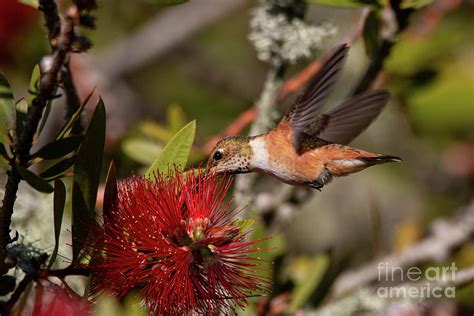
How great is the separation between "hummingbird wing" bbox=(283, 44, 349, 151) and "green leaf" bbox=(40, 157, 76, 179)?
20.4 inches

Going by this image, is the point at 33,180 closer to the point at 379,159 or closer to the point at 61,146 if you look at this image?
the point at 61,146

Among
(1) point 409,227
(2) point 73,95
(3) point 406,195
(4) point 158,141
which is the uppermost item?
(2) point 73,95

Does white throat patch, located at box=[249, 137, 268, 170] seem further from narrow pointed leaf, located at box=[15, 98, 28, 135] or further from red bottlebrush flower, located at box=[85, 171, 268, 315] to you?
narrow pointed leaf, located at box=[15, 98, 28, 135]

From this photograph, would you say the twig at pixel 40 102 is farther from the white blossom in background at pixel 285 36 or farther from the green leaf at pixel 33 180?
the white blossom in background at pixel 285 36

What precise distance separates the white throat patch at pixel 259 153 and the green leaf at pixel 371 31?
29cm

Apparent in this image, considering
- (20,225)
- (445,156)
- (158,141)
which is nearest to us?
(20,225)

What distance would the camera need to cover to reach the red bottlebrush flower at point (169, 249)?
1070 millimetres

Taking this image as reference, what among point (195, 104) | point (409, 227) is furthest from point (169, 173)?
point (195, 104)

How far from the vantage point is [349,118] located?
156cm

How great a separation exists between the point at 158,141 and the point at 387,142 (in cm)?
160

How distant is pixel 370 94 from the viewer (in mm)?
1480

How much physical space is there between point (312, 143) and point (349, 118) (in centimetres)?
11

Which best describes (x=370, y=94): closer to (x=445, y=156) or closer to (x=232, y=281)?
(x=232, y=281)

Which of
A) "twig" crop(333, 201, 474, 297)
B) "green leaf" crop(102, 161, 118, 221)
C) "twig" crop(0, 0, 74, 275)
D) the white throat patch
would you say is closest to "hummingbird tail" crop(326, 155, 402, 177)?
the white throat patch
